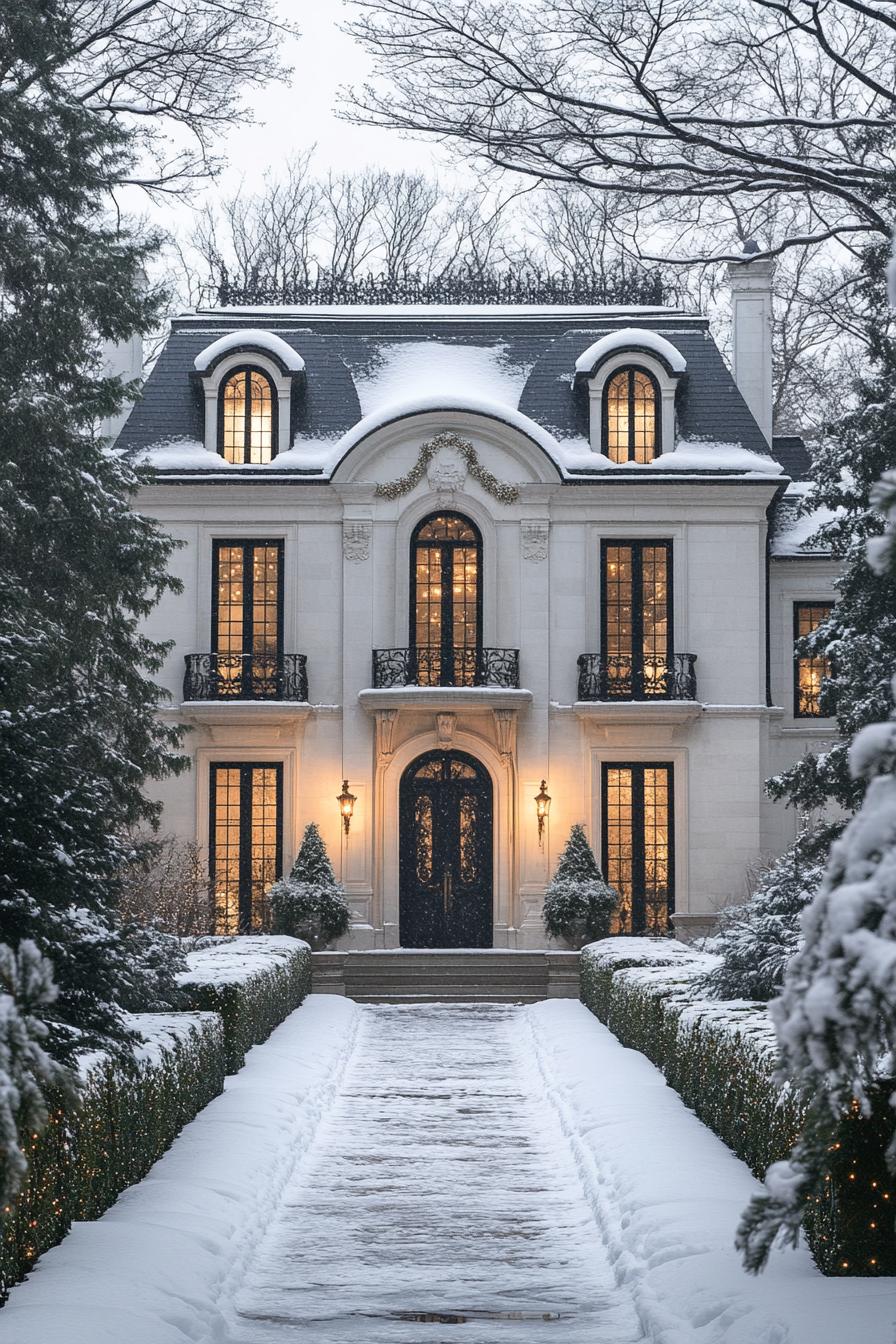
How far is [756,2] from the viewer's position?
12891 mm

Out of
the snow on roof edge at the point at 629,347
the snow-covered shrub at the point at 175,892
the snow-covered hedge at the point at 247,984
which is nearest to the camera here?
the snow-covered hedge at the point at 247,984

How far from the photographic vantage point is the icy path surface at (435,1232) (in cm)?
721

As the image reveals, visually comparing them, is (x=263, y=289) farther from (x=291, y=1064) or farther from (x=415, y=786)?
(x=291, y=1064)

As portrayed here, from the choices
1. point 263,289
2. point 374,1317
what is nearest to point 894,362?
point 374,1317

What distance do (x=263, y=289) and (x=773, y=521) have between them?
379 inches

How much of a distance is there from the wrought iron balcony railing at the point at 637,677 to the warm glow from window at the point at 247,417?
605 centimetres

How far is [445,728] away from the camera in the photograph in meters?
A: 26.5

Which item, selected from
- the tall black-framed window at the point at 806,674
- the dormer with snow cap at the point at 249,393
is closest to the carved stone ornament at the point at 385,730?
the dormer with snow cap at the point at 249,393

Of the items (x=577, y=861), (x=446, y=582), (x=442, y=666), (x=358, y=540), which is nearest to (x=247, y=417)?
(x=358, y=540)

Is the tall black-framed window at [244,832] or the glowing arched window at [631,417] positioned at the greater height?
the glowing arched window at [631,417]

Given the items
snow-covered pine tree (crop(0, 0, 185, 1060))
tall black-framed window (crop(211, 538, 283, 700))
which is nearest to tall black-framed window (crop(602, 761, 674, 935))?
tall black-framed window (crop(211, 538, 283, 700))

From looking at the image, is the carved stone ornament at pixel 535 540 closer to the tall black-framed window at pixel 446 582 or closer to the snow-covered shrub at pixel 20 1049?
the tall black-framed window at pixel 446 582

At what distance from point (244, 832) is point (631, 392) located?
915 cm

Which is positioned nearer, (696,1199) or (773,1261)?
(773,1261)
